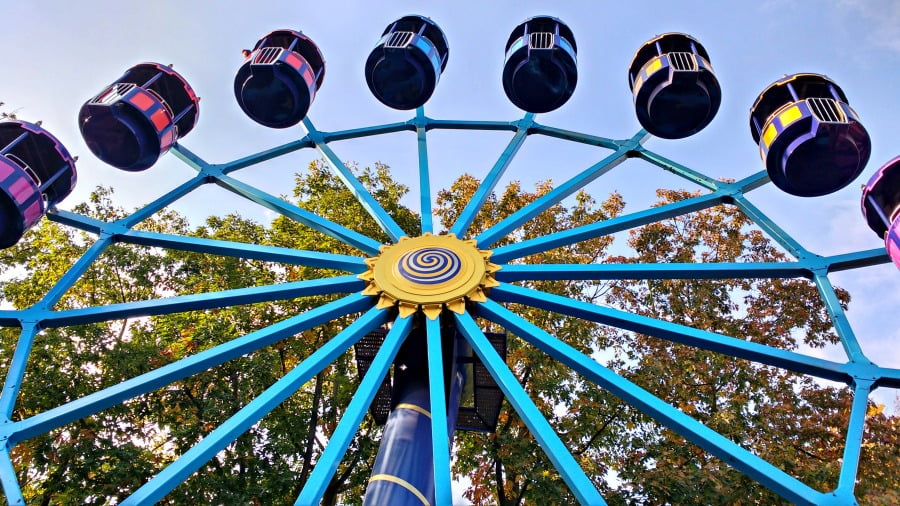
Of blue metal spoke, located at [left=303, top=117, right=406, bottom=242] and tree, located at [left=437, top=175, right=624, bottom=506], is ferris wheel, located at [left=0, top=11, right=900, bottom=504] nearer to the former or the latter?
blue metal spoke, located at [left=303, top=117, right=406, bottom=242]

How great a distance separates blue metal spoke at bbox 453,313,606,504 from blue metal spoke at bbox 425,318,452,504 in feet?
1.03

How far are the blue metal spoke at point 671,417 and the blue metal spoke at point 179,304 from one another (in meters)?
1.89

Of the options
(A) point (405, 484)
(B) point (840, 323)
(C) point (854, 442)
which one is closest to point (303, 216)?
(A) point (405, 484)

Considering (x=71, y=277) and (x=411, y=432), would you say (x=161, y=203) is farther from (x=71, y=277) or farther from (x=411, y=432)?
(x=411, y=432)

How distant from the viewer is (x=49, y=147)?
25.6 ft

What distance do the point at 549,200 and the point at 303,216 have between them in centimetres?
315

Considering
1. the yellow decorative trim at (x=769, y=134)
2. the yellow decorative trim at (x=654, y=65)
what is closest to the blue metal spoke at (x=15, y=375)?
the yellow decorative trim at (x=654, y=65)

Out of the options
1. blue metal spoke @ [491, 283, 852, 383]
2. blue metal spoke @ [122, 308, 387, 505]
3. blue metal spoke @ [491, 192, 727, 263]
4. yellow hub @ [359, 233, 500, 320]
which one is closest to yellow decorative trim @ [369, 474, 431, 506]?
blue metal spoke @ [122, 308, 387, 505]

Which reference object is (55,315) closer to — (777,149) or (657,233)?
(777,149)

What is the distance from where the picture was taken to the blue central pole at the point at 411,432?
5.60m

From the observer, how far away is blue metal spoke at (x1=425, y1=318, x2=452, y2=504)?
14.9 ft

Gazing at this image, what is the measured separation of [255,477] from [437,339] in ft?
19.4

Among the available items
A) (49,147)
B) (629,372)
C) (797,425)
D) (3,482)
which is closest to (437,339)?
(3,482)

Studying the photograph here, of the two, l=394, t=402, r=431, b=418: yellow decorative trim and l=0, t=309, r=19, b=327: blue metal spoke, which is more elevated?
l=0, t=309, r=19, b=327: blue metal spoke
